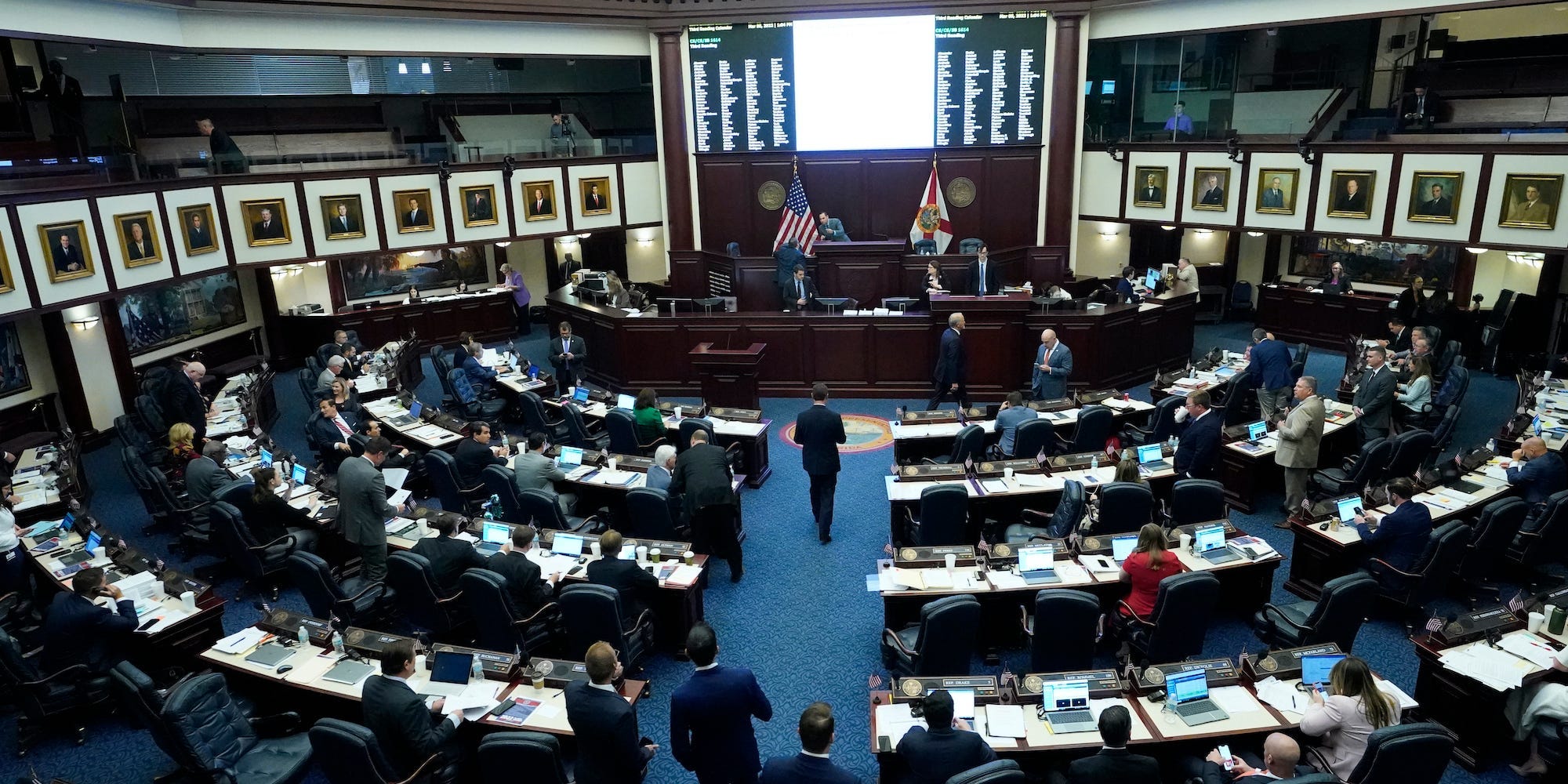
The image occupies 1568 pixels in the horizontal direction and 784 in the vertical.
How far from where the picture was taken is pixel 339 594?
25.2 ft

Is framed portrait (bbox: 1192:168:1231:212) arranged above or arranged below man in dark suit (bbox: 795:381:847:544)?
above

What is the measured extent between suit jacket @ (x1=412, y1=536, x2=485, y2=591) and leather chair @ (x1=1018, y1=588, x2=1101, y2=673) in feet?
15.0

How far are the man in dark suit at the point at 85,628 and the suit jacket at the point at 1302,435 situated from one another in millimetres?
10960

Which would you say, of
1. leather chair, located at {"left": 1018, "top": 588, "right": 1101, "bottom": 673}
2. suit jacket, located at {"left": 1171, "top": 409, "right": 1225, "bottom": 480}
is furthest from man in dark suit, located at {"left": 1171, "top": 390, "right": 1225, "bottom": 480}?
leather chair, located at {"left": 1018, "top": 588, "right": 1101, "bottom": 673}

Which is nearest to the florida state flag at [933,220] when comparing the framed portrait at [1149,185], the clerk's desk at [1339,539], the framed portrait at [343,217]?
the framed portrait at [1149,185]

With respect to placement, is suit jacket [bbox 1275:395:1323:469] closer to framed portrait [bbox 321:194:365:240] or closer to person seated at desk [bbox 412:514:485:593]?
person seated at desk [bbox 412:514:485:593]

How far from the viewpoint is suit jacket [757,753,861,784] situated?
14.9 feet

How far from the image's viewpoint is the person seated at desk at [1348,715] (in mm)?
5312

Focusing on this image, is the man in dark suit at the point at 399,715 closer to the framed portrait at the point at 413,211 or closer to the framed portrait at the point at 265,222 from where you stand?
the framed portrait at the point at 265,222

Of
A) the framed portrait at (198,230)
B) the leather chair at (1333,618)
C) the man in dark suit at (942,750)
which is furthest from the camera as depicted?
the framed portrait at (198,230)

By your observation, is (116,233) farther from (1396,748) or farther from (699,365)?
(1396,748)

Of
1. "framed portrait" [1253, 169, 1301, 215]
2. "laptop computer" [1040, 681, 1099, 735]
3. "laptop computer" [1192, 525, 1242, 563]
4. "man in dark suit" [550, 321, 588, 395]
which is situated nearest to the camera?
"laptop computer" [1040, 681, 1099, 735]

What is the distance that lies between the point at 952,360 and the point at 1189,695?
7.55 metres

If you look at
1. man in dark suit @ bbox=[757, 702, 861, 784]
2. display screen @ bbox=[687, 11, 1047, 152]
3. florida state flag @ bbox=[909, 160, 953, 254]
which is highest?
display screen @ bbox=[687, 11, 1047, 152]
